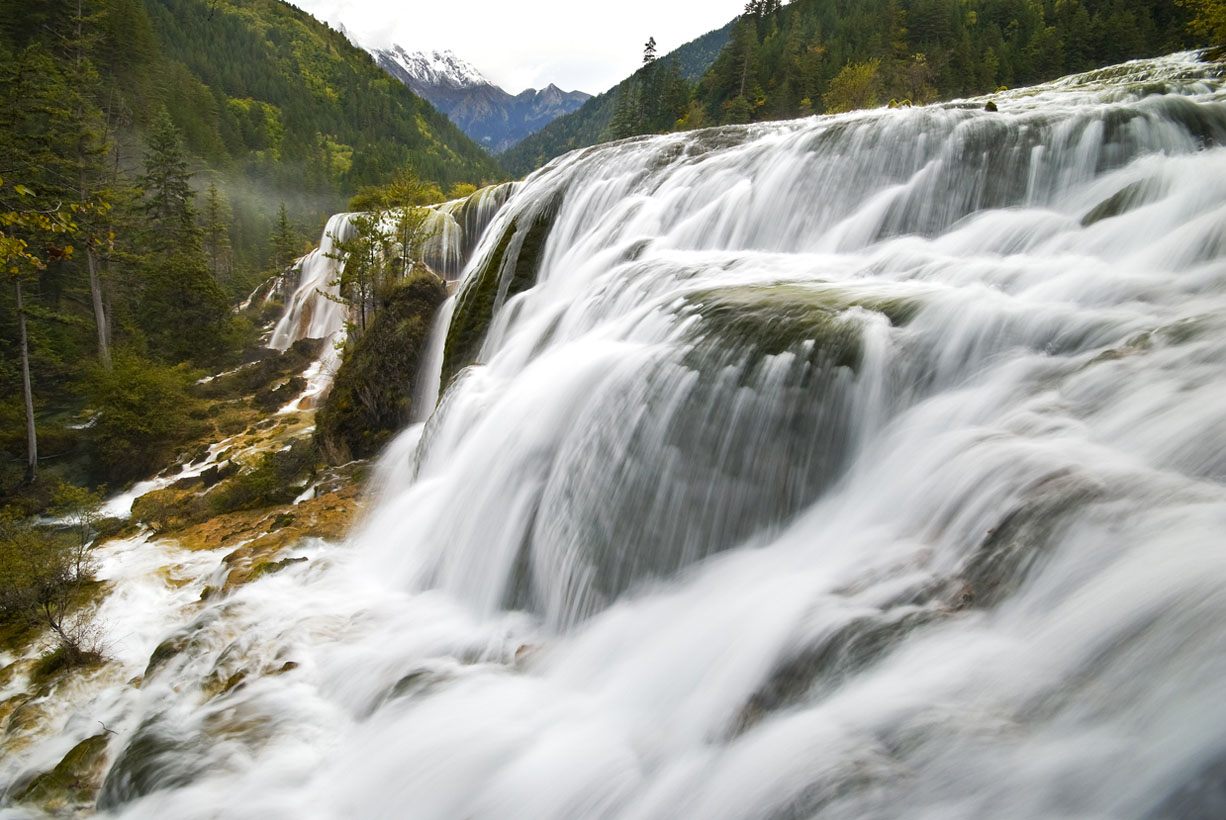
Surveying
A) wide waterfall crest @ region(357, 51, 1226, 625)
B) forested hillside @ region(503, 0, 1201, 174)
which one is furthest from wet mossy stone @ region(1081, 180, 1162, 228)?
forested hillside @ region(503, 0, 1201, 174)

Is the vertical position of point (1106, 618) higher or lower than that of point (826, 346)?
lower

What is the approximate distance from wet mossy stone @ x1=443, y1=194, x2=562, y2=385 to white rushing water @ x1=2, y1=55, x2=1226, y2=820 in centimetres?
310

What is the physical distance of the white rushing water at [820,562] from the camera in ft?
7.21

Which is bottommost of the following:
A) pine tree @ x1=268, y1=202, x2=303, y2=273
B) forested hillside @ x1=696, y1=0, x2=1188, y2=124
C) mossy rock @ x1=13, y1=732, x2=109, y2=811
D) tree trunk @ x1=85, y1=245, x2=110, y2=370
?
mossy rock @ x1=13, y1=732, x2=109, y2=811

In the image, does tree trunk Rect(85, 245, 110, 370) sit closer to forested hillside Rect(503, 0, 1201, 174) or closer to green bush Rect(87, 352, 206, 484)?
green bush Rect(87, 352, 206, 484)

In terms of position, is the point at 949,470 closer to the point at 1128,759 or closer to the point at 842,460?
the point at 842,460

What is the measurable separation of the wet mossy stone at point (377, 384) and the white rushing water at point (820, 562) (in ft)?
13.5

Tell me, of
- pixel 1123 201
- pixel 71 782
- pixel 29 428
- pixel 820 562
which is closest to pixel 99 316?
pixel 29 428

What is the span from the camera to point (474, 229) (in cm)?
2217

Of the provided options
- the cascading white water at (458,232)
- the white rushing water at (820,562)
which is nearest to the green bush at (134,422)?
the cascading white water at (458,232)

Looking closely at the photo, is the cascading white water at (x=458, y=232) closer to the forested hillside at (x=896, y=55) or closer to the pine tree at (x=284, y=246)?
the forested hillside at (x=896, y=55)

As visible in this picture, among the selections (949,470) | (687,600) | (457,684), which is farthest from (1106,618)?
(457,684)

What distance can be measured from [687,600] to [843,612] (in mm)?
1177

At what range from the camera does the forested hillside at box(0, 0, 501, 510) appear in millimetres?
14445
